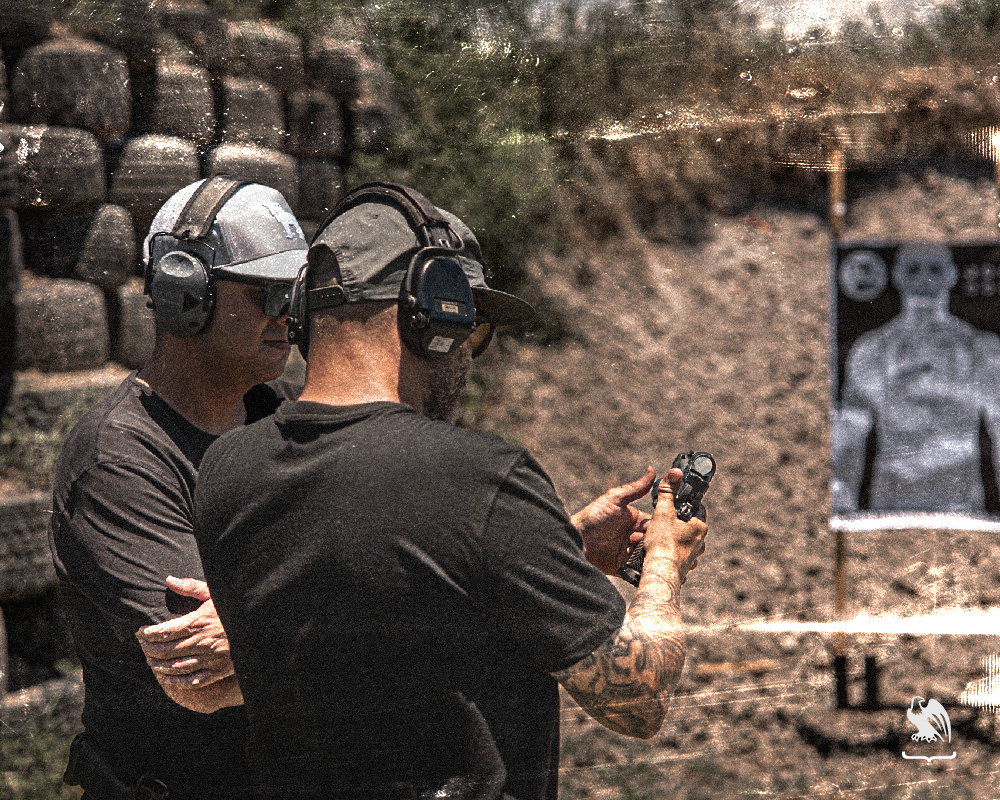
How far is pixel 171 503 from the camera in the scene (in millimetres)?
1341

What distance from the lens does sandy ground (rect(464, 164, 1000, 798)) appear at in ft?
8.11

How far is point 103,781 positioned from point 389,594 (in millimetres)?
766

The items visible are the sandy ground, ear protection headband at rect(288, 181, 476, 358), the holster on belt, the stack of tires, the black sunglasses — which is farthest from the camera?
the sandy ground

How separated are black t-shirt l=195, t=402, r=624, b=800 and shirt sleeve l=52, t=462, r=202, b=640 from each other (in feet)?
0.73

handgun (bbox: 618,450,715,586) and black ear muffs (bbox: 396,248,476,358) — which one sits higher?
black ear muffs (bbox: 396,248,476,358)

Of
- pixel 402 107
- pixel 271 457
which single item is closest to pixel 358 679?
pixel 271 457

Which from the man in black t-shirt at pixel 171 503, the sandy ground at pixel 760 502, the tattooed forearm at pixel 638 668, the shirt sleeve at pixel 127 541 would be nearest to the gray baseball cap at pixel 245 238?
the man in black t-shirt at pixel 171 503

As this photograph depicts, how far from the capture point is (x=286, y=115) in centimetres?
209

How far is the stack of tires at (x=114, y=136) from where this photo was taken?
2064 millimetres

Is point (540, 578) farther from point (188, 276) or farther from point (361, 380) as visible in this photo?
point (188, 276)

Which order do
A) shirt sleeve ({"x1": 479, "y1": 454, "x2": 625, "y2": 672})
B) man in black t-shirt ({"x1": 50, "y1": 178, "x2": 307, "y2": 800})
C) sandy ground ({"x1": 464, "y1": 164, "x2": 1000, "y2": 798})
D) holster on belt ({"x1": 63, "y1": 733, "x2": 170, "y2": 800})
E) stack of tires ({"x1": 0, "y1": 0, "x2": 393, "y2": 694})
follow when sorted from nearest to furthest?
shirt sleeve ({"x1": 479, "y1": 454, "x2": 625, "y2": 672}), man in black t-shirt ({"x1": 50, "y1": 178, "x2": 307, "y2": 800}), holster on belt ({"x1": 63, "y1": 733, "x2": 170, "y2": 800}), stack of tires ({"x1": 0, "y1": 0, "x2": 393, "y2": 694}), sandy ground ({"x1": 464, "y1": 164, "x2": 1000, "y2": 798})

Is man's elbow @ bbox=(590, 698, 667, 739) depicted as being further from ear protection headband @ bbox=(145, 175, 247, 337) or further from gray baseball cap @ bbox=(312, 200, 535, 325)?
ear protection headband @ bbox=(145, 175, 247, 337)

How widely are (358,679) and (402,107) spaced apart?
1438 millimetres

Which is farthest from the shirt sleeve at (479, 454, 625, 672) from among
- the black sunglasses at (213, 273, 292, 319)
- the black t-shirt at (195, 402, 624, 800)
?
the black sunglasses at (213, 273, 292, 319)
